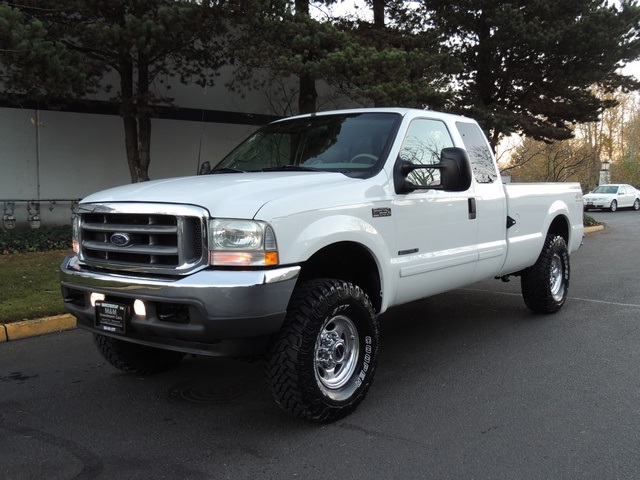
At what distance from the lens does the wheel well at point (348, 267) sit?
12.6 ft

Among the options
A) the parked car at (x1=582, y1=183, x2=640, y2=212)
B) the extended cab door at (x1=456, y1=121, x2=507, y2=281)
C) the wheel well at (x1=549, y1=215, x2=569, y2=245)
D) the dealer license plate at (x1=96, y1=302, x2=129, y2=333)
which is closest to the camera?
the dealer license plate at (x1=96, y1=302, x2=129, y2=333)

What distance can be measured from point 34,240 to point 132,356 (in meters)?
7.78

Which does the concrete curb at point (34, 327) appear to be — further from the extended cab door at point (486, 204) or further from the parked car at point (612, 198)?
the parked car at point (612, 198)

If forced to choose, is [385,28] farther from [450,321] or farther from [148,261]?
[148,261]

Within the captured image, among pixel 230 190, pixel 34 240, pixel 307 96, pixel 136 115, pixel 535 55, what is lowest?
pixel 34 240

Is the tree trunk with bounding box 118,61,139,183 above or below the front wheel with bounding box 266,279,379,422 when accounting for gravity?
above

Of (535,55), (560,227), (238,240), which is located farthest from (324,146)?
(535,55)

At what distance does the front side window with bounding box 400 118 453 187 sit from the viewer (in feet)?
14.8

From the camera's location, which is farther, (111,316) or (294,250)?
(111,316)

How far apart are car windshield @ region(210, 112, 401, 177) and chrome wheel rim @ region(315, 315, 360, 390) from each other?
1090 millimetres

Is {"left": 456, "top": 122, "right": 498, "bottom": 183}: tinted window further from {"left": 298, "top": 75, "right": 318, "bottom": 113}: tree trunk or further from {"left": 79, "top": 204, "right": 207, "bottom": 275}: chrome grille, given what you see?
{"left": 298, "top": 75, "right": 318, "bottom": 113}: tree trunk

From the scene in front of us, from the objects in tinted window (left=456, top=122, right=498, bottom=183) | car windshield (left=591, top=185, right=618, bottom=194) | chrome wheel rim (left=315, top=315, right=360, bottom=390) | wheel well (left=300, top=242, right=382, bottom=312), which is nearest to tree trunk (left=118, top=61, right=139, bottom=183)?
tinted window (left=456, top=122, right=498, bottom=183)

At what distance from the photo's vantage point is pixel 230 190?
343cm

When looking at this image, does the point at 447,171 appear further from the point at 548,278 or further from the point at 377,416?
the point at 548,278
